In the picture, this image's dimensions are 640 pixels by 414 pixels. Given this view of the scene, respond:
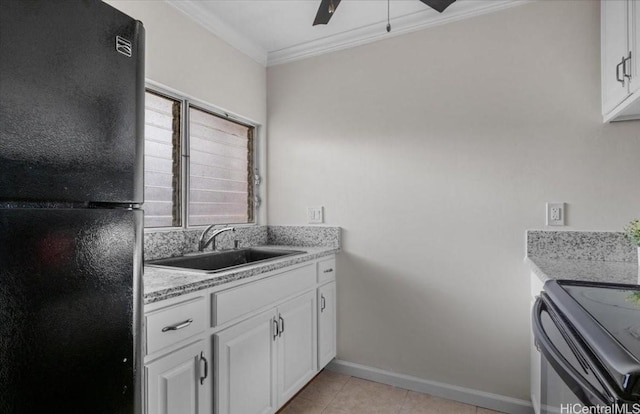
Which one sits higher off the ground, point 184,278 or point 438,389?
point 184,278

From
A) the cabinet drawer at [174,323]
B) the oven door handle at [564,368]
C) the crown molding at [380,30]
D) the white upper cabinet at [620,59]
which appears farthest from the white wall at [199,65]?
the white upper cabinet at [620,59]

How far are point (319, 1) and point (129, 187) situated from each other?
5.66ft

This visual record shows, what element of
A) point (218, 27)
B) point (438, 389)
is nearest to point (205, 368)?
point (438, 389)

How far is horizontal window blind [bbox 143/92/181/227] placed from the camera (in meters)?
1.83

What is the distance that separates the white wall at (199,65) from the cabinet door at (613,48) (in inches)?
83.6

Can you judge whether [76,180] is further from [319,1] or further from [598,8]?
[598,8]

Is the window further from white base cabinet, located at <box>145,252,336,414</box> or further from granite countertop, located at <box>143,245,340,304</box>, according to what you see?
white base cabinet, located at <box>145,252,336,414</box>

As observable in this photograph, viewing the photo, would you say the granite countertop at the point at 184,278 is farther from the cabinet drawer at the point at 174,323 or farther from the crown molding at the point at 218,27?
the crown molding at the point at 218,27

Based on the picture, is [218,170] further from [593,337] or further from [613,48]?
[613,48]

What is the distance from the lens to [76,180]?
0.68 metres

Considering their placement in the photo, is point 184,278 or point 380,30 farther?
point 380,30

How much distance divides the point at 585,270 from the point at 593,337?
101cm

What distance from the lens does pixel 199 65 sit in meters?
2.07

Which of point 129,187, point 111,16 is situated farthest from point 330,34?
point 129,187
